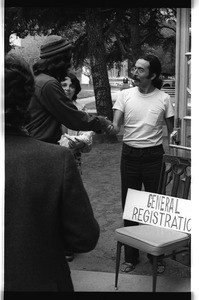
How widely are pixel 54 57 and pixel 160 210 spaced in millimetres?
1301

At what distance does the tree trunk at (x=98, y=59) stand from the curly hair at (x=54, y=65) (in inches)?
273

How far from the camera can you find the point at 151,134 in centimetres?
388

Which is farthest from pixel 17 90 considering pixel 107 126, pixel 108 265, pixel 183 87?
pixel 108 265

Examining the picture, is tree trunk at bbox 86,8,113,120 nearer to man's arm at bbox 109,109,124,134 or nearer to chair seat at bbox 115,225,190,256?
man's arm at bbox 109,109,124,134

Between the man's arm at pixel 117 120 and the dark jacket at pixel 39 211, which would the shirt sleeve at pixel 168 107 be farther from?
the dark jacket at pixel 39 211

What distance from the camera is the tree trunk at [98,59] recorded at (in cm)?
1023

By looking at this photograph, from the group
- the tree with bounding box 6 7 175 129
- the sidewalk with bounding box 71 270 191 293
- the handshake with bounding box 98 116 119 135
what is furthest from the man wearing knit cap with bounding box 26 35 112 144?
the tree with bounding box 6 7 175 129

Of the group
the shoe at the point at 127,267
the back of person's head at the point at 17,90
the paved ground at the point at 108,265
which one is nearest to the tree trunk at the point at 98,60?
the paved ground at the point at 108,265

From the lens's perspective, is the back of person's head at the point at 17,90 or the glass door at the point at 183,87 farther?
the glass door at the point at 183,87

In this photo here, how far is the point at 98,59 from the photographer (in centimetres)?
1031

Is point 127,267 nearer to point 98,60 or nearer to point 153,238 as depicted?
point 153,238

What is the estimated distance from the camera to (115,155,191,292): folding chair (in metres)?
3.32

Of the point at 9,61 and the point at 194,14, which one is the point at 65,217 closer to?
the point at 9,61

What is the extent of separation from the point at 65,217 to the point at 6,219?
22 centimetres
